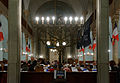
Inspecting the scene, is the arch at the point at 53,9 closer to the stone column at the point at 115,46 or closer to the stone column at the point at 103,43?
the stone column at the point at 115,46

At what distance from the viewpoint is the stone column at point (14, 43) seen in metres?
6.88

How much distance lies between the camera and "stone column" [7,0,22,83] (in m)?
6.88

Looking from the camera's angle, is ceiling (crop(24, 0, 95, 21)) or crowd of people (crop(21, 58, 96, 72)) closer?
crowd of people (crop(21, 58, 96, 72))

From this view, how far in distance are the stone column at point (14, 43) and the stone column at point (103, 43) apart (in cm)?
338

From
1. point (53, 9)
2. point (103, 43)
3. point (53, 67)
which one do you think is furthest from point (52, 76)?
point (53, 9)

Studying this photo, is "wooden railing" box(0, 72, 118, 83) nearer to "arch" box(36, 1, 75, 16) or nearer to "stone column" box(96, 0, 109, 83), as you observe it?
"stone column" box(96, 0, 109, 83)

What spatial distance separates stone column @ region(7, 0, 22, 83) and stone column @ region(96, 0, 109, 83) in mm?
3379

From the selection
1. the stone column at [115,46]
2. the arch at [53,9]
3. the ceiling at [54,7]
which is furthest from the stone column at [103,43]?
the arch at [53,9]

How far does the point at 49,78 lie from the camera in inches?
300

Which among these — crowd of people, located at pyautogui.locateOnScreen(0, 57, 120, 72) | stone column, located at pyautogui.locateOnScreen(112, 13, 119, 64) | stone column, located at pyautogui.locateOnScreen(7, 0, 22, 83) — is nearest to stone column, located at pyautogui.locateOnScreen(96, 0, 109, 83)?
crowd of people, located at pyautogui.locateOnScreen(0, 57, 120, 72)

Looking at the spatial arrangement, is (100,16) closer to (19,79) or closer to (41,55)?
(19,79)

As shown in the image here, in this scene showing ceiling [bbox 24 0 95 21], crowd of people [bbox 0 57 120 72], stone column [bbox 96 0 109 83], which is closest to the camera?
stone column [bbox 96 0 109 83]

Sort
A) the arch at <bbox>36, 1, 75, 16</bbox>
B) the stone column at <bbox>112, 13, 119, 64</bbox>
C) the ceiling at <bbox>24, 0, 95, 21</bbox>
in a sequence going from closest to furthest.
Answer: the stone column at <bbox>112, 13, 119, 64</bbox> < the ceiling at <bbox>24, 0, 95, 21</bbox> < the arch at <bbox>36, 1, 75, 16</bbox>

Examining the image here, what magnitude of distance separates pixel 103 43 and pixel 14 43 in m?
3.68
